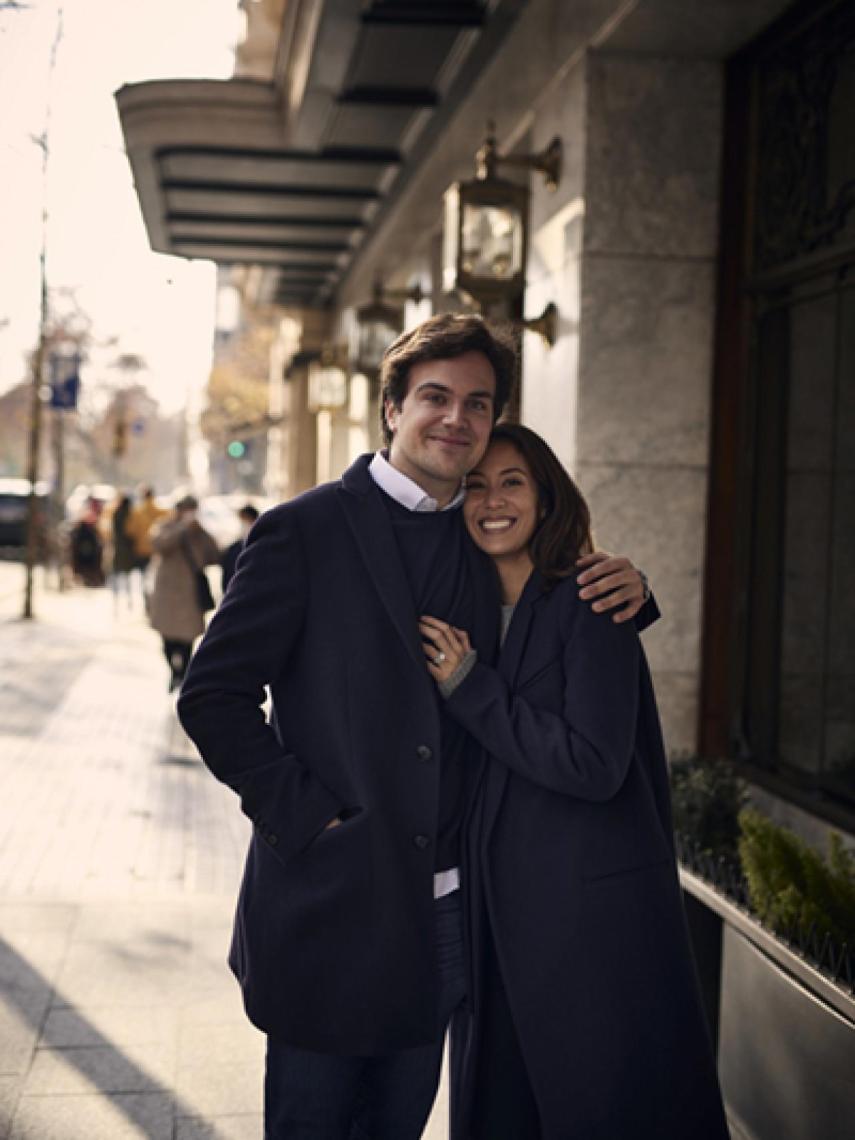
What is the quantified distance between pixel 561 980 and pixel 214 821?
566 cm

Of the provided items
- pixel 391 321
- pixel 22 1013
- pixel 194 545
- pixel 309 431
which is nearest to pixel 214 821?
pixel 22 1013

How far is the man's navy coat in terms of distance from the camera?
274cm

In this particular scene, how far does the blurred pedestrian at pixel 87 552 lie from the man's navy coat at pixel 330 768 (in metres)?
23.8

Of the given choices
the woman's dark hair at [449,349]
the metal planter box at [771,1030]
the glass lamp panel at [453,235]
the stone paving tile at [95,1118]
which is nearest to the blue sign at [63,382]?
the glass lamp panel at [453,235]

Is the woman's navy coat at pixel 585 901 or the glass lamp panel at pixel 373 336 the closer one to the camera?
the woman's navy coat at pixel 585 901

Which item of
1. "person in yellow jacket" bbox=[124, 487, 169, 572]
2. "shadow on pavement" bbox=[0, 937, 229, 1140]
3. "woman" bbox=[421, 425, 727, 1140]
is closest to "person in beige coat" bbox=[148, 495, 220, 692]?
"shadow on pavement" bbox=[0, 937, 229, 1140]

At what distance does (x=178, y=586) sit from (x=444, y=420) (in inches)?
355

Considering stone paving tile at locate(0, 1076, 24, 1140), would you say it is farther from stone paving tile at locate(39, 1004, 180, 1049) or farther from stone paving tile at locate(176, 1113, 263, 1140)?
stone paving tile at locate(176, 1113, 263, 1140)

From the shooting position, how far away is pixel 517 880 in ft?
9.21

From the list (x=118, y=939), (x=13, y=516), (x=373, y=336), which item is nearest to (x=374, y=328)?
(x=373, y=336)

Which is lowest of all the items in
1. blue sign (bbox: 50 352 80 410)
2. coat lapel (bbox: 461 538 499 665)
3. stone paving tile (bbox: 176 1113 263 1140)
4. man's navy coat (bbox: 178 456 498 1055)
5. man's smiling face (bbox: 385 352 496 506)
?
stone paving tile (bbox: 176 1113 263 1140)

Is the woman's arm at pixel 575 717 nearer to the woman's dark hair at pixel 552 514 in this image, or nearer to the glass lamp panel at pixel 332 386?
the woman's dark hair at pixel 552 514

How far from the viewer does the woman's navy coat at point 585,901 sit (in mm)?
2766

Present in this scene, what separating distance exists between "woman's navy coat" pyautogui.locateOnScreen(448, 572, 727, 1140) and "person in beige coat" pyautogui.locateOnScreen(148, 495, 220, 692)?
8756 mm
